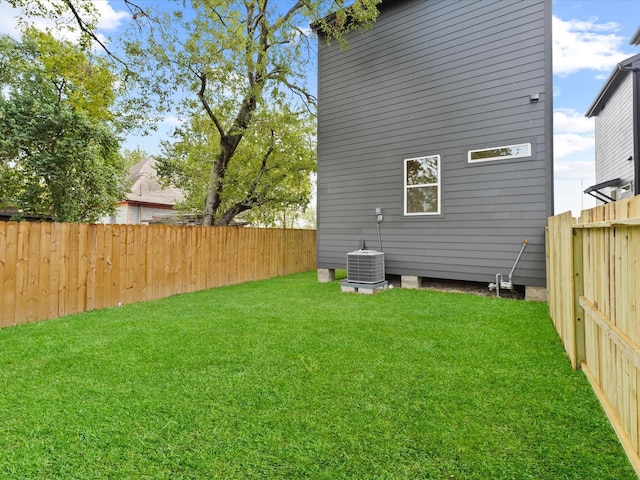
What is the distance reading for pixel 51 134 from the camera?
9844 mm

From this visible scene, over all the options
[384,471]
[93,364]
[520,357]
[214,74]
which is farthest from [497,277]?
[214,74]

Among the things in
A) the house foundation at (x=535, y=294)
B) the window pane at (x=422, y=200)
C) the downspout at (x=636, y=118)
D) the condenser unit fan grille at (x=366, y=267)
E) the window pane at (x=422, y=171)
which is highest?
the downspout at (x=636, y=118)

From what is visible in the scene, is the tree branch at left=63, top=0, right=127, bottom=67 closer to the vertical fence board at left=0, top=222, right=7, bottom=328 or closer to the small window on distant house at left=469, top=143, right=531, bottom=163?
the vertical fence board at left=0, top=222, right=7, bottom=328

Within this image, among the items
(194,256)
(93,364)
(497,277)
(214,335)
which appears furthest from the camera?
(194,256)

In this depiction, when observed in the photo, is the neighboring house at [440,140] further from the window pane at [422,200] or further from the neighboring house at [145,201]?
the neighboring house at [145,201]

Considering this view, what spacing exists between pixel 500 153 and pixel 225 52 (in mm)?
6484

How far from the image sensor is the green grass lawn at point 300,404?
5.33ft

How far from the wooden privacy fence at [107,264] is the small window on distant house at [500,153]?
5.10 meters

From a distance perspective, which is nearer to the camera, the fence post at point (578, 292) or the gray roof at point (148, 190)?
the fence post at point (578, 292)

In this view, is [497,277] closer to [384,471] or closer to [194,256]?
[384,471]

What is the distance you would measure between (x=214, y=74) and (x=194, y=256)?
4413 mm

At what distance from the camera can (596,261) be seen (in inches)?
87.4

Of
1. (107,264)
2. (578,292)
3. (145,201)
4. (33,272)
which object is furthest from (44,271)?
(145,201)

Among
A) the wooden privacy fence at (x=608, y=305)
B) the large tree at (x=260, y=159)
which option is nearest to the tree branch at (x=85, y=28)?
the large tree at (x=260, y=159)
